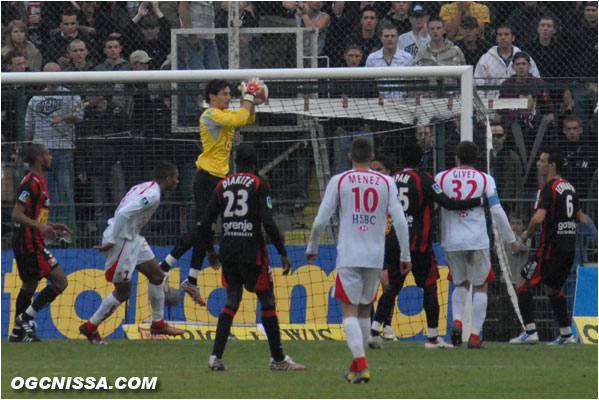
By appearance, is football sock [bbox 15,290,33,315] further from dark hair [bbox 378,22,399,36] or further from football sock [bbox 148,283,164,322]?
dark hair [bbox 378,22,399,36]

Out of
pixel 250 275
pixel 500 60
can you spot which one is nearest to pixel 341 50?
pixel 500 60

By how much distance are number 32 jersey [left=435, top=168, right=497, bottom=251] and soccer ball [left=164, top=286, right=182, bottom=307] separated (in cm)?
396

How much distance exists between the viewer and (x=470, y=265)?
12.3m

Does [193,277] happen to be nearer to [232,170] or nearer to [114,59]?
[232,170]

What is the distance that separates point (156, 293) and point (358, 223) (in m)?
4.35

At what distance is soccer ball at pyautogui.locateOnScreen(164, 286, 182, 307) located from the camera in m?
14.5

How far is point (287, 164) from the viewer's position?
621 inches

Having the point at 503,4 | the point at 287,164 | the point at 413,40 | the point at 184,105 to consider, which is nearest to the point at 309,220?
the point at 287,164

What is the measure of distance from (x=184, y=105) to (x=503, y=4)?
552cm

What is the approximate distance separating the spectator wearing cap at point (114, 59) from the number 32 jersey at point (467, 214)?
6585mm

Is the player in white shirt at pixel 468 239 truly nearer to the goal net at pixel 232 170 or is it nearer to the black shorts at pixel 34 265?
the goal net at pixel 232 170

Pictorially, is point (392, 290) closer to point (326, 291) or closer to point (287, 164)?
point (326, 291)

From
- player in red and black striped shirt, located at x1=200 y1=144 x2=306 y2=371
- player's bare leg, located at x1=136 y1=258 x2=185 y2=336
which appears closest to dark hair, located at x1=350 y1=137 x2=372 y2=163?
player in red and black striped shirt, located at x1=200 y1=144 x2=306 y2=371

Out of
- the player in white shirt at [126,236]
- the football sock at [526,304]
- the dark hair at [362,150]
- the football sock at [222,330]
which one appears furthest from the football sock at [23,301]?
the football sock at [526,304]
